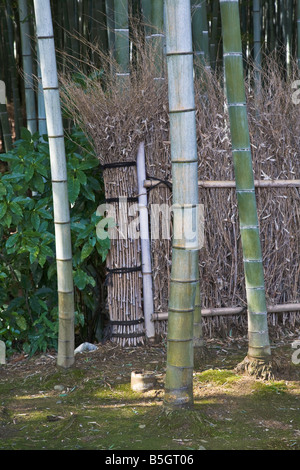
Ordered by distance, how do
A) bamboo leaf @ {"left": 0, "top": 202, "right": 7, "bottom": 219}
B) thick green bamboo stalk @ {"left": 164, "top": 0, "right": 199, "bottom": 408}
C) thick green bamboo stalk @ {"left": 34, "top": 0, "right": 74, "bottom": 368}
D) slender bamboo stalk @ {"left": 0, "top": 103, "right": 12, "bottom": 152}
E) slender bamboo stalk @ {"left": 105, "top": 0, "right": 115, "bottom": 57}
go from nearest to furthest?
thick green bamboo stalk @ {"left": 164, "top": 0, "right": 199, "bottom": 408} → thick green bamboo stalk @ {"left": 34, "top": 0, "right": 74, "bottom": 368} → bamboo leaf @ {"left": 0, "top": 202, "right": 7, "bottom": 219} → slender bamboo stalk @ {"left": 105, "top": 0, "right": 115, "bottom": 57} → slender bamboo stalk @ {"left": 0, "top": 103, "right": 12, "bottom": 152}

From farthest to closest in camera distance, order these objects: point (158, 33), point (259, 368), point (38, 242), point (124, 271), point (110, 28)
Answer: point (110, 28), point (158, 33), point (124, 271), point (38, 242), point (259, 368)

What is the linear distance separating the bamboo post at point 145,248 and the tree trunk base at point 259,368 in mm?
872

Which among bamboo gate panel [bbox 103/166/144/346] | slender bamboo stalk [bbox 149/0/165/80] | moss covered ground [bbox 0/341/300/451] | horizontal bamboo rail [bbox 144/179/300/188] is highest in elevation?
slender bamboo stalk [bbox 149/0/165/80]

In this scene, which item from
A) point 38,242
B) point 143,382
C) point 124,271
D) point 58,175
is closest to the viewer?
point 143,382

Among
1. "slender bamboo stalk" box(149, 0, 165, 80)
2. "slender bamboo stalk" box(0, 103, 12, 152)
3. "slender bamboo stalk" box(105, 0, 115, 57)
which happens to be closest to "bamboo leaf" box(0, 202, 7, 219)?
"slender bamboo stalk" box(149, 0, 165, 80)

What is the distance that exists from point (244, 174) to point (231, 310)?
122cm

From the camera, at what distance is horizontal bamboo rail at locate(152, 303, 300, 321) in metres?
3.85

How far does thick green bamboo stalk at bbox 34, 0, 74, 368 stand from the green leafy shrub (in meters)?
0.33

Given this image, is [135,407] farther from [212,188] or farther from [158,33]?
[158,33]

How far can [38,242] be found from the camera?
3594 mm

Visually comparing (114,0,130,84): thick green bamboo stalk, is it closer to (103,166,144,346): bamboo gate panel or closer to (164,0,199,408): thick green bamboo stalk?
(103,166,144,346): bamboo gate panel

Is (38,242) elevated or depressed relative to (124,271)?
elevated

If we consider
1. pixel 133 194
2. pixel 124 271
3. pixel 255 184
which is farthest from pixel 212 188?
pixel 124 271

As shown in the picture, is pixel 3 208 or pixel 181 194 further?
pixel 3 208
